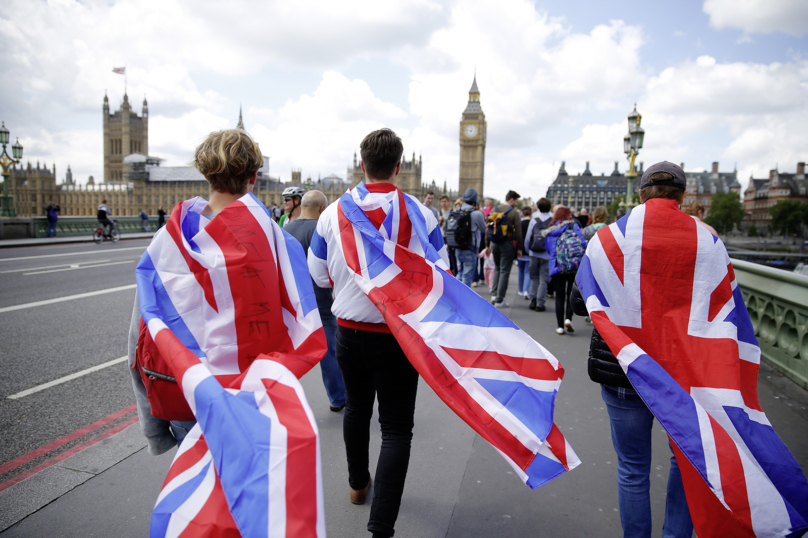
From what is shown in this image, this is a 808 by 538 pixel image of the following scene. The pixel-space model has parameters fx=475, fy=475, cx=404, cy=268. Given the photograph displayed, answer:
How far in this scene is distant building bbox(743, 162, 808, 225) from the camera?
80438 millimetres

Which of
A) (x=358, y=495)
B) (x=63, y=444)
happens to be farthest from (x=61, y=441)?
(x=358, y=495)

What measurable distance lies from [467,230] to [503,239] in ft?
2.07

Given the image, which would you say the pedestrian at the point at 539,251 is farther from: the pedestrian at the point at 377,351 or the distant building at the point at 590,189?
the distant building at the point at 590,189

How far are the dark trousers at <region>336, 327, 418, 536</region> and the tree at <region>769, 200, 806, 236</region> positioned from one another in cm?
7263

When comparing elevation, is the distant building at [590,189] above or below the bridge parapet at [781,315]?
above

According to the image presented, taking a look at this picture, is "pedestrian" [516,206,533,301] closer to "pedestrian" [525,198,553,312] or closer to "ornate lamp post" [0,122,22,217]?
"pedestrian" [525,198,553,312]

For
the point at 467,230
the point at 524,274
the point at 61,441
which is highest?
the point at 467,230

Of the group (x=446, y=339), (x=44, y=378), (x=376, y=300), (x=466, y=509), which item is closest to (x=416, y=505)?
(x=466, y=509)

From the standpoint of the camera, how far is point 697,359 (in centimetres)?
203

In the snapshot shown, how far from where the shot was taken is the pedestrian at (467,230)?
798 centimetres

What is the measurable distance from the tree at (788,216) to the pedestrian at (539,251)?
66774 mm

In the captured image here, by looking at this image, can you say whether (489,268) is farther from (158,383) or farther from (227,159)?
(158,383)

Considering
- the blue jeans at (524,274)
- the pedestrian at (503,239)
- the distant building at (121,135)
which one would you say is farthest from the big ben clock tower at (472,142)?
the pedestrian at (503,239)

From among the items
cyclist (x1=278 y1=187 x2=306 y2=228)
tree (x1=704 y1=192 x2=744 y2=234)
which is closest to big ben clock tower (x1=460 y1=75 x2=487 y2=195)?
tree (x1=704 y1=192 x2=744 y2=234)
